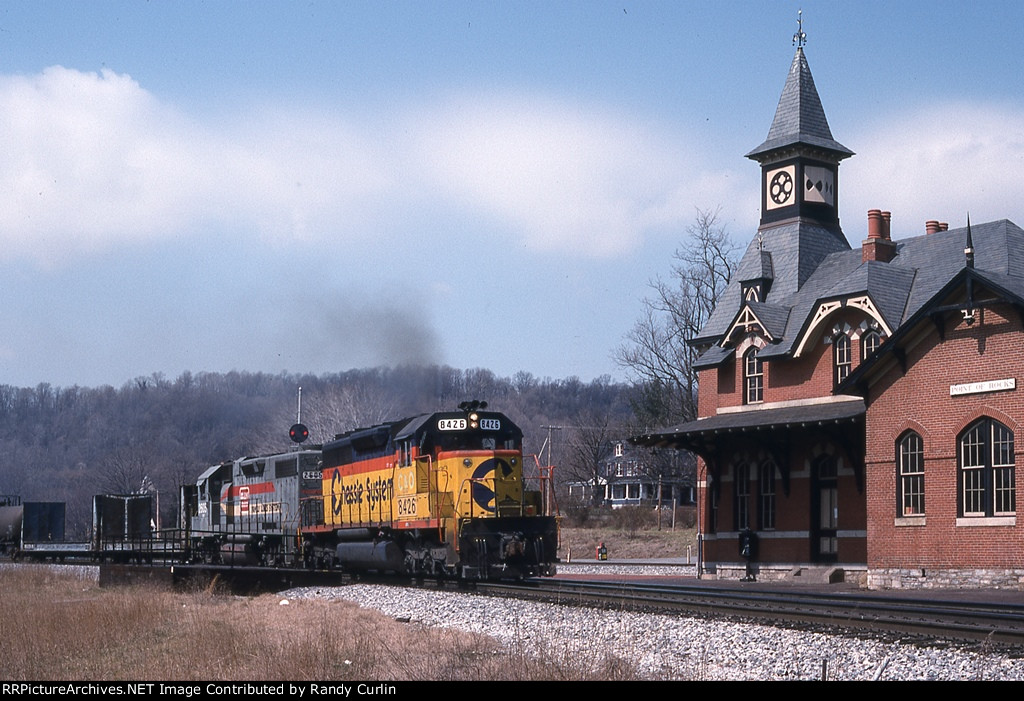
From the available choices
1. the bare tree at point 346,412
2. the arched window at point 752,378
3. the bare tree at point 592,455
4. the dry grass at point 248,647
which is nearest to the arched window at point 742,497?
the arched window at point 752,378

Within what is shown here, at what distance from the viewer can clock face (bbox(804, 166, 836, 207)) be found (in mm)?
41250

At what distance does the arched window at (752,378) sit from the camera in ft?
122

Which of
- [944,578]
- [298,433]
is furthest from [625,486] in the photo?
[944,578]

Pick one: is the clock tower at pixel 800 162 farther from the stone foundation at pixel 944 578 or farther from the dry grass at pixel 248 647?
the dry grass at pixel 248 647

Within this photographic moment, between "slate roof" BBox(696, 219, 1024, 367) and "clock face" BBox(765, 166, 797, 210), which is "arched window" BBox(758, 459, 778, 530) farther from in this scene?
"clock face" BBox(765, 166, 797, 210)

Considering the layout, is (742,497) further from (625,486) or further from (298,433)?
(625,486)

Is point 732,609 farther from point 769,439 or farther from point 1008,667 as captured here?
point 769,439

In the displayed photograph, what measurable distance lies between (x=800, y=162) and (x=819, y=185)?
1209 millimetres

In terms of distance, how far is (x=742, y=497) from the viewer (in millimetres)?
36906

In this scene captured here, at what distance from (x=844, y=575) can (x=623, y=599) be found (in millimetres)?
13306

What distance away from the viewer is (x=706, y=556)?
38.1 m

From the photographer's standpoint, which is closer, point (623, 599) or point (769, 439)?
point (623, 599)

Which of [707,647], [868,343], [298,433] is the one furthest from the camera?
[298,433]
